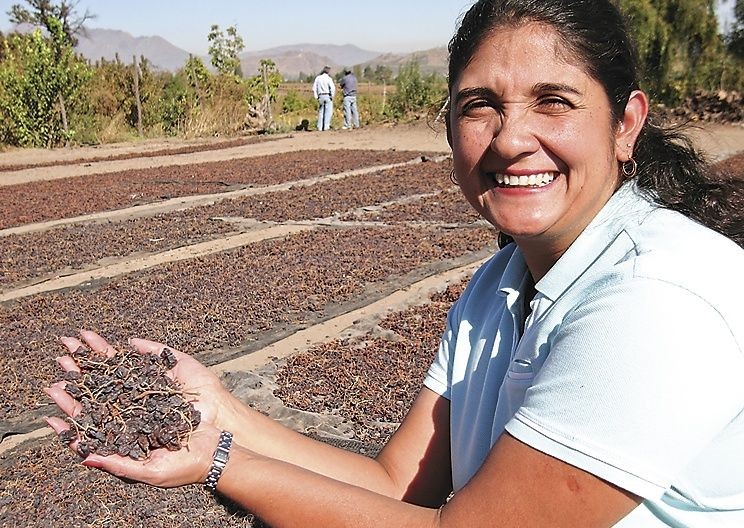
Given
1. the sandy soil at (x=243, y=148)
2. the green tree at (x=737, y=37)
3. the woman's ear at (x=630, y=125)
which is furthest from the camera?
the green tree at (x=737, y=37)

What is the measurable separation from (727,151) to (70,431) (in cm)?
1602

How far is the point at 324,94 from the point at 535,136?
21.8 meters

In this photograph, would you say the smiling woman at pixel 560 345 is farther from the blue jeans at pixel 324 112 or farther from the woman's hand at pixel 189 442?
the blue jeans at pixel 324 112

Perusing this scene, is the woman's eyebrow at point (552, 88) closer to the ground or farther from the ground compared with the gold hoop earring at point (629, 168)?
farther from the ground

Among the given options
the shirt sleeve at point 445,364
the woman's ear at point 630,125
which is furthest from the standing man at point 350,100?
the woman's ear at point 630,125

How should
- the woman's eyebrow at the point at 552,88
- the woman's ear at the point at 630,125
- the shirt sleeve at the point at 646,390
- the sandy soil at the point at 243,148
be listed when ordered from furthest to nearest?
1. the sandy soil at the point at 243,148
2. the woman's ear at the point at 630,125
3. the woman's eyebrow at the point at 552,88
4. the shirt sleeve at the point at 646,390

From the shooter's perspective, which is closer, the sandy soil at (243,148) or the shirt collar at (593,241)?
the shirt collar at (593,241)

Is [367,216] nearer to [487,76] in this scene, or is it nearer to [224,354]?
[224,354]

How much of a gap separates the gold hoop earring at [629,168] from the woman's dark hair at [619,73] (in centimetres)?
2

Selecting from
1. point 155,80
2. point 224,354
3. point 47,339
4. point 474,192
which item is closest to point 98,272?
point 47,339

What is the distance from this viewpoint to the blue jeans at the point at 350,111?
23406 millimetres

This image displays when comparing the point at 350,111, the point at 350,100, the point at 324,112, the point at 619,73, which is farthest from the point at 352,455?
the point at 350,111

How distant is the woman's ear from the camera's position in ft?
5.18

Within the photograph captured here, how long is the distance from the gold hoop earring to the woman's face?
0.05m
